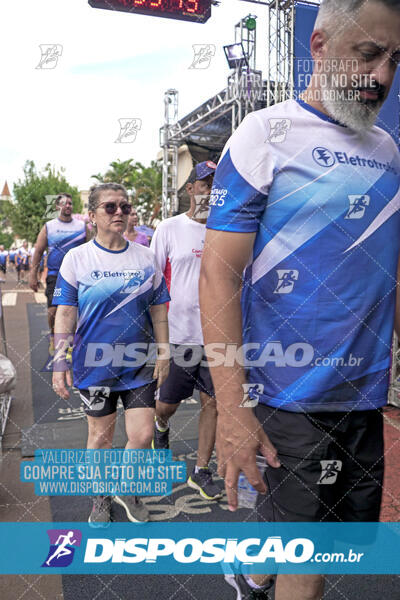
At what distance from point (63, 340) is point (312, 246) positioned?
2.06 metres

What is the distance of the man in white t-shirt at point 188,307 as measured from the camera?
362 cm

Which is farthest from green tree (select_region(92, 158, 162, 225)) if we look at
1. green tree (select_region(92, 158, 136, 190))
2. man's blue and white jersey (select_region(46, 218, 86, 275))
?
man's blue and white jersey (select_region(46, 218, 86, 275))

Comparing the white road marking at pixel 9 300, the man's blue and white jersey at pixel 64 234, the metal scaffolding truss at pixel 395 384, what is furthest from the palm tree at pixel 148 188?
the metal scaffolding truss at pixel 395 384

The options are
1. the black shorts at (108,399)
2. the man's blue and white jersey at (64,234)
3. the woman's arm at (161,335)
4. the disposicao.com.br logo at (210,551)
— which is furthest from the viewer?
the man's blue and white jersey at (64,234)

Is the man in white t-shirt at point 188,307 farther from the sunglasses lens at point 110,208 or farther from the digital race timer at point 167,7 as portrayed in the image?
the digital race timer at point 167,7

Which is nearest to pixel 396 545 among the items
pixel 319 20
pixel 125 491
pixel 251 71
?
pixel 125 491

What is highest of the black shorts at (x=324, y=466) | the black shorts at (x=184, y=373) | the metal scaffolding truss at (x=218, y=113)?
the metal scaffolding truss at (x=218, y=113)

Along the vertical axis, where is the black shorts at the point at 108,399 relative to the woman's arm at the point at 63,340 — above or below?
below

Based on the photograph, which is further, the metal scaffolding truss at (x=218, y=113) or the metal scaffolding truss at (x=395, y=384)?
the metal scaffolding truss at (x=218, y=113)

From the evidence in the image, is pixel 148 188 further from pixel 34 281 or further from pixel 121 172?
pixel 34 281

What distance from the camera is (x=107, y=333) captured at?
120 inches

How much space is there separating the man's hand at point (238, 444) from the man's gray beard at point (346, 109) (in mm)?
876

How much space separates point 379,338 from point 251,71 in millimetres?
8228

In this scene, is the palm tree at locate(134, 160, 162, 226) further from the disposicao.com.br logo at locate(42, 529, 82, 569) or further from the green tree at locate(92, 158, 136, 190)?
the disposicao.com.br logo at locate(42, 529, 82, 569)
